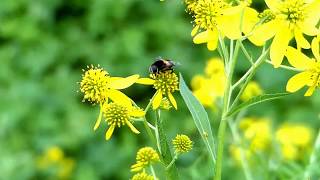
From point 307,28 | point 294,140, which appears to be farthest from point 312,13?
point 294,140

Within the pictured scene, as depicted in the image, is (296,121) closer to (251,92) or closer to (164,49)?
(164,49)

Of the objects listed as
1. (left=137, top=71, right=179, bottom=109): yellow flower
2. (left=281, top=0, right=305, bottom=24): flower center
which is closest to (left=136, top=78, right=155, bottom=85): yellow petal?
(left=137, top=71, right=179, bottom=109): yellow flower

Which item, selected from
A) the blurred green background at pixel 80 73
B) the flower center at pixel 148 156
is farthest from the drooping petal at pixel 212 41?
the blurred green background at pixel 80 73

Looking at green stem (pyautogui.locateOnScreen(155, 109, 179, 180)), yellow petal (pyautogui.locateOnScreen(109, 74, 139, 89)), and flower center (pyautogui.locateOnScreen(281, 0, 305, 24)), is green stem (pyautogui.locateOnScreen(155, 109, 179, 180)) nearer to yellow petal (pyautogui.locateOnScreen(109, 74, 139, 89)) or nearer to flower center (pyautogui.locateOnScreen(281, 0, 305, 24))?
yellow petal (pyautogui.locateOnScreen(109, 74, 139, 89))

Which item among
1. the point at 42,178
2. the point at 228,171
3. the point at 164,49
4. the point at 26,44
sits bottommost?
the point at 228,171

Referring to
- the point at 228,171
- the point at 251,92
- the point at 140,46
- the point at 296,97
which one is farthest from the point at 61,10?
the point at 251,92

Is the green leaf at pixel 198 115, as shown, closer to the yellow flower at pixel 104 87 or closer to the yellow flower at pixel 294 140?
the yellow flower at pixel 104 87
